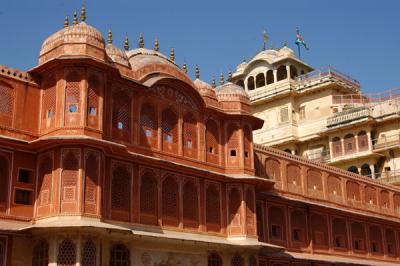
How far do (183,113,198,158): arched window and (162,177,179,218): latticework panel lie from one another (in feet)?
4.66

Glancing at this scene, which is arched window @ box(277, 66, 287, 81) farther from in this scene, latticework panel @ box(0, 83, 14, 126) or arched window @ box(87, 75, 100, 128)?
latticework panel @ box(0, 83, 14, 126)

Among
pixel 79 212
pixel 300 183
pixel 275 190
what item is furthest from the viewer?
pixel 300 183

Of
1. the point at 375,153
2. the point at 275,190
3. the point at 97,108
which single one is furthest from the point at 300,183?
the point at 97,108

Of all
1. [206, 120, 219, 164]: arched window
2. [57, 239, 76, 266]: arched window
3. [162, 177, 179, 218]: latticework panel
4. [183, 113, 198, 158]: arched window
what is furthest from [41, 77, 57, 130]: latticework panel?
[206, 120, 219, 164]: arched window

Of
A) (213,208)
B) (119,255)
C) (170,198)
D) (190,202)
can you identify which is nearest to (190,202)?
(190,202)

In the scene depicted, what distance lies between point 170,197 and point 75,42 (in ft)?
21.1

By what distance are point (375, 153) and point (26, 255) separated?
2759 cm

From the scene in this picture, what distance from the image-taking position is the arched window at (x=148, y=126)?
21.9 meters

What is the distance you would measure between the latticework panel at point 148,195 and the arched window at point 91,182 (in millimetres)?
2633

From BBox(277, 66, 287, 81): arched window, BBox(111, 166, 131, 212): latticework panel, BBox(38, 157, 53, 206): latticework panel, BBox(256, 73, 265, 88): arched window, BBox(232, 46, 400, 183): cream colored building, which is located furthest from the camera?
BBox(256, 73, 265, 88): arched window

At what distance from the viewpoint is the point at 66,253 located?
1778 cm

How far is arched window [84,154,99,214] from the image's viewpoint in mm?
18509

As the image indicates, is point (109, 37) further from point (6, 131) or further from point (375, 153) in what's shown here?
point (375, 153)

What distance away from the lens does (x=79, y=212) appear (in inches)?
714
